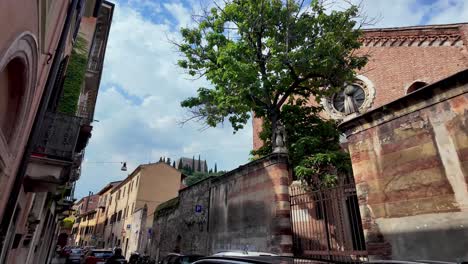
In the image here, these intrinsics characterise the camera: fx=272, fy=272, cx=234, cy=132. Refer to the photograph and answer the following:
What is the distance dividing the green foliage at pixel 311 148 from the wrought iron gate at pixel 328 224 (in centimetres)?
250

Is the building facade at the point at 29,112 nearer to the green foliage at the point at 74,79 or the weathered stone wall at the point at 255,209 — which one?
the green foliage at the point at 74,79

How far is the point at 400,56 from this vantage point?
18703mm

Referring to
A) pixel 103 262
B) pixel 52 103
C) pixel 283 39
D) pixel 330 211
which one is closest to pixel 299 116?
pixel 283 39

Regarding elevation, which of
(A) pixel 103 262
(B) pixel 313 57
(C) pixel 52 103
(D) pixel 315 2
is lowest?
(A) pixel 103 262

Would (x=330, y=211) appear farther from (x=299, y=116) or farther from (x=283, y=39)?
(x=283, y=39)

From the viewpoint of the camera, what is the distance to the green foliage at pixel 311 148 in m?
10.7

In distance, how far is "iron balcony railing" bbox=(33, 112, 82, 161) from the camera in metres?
7.07

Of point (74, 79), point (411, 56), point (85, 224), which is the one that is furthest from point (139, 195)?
point (85, 224)

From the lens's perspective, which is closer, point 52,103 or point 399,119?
point 399,119

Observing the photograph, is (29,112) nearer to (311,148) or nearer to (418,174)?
(418,174)

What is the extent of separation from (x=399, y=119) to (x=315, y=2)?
920cm

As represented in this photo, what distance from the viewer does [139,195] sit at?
33.4 meters

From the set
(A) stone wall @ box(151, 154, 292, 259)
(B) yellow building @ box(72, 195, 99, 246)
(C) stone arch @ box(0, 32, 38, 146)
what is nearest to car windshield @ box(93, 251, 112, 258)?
(A) stone wall @ box(151, 154, 292, 259)

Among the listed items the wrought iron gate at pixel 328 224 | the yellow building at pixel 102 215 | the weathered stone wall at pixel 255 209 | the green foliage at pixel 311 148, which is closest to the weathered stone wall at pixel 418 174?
the wrought iron gate at pixel 328 224
